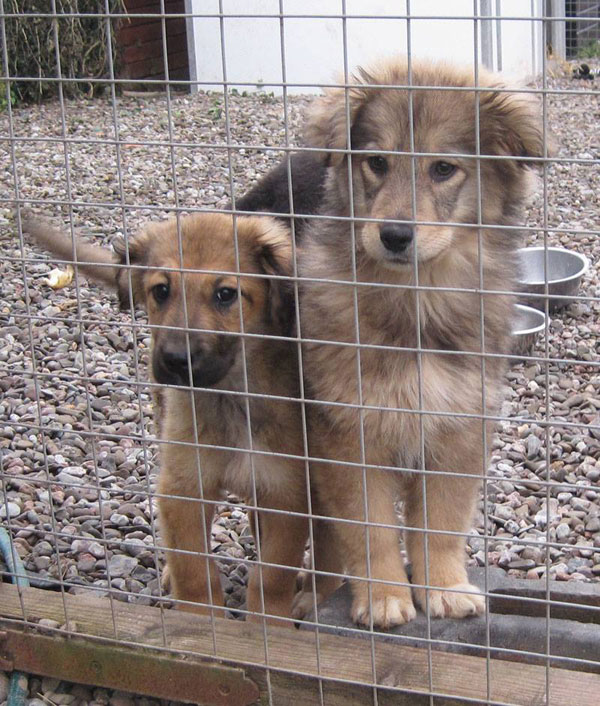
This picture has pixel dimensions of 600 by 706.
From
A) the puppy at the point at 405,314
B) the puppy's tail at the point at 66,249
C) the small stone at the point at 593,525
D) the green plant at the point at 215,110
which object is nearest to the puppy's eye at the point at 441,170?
the puppy at the point at 405,314

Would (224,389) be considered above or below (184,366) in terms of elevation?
below

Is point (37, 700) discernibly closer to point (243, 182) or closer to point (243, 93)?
point (243, 182)

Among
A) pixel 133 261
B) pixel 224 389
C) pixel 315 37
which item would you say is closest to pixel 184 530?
pixel 224 389

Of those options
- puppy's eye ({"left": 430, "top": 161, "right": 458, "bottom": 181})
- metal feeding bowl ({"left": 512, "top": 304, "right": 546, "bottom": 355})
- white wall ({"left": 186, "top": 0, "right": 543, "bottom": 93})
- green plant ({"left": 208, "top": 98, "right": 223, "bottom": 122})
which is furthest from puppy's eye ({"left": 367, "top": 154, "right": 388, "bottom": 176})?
white wall ({"left": 186, "top": 0, "right": 543, "bottom": 93})

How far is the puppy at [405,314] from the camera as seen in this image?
2406 millimetres

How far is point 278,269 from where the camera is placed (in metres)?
2.74

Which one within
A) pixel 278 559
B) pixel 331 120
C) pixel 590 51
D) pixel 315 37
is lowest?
pixel 278 559

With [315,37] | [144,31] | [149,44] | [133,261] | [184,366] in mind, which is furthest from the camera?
[149,44]

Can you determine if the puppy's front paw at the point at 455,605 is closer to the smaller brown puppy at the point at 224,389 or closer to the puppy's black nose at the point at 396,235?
the smaller brown puppy at the point at 224,389

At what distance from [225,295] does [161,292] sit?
0.17 m

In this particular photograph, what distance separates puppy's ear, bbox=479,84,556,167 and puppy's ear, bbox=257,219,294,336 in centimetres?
60

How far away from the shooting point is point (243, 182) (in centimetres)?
691

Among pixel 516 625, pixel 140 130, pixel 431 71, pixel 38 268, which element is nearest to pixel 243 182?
pixel 38 268

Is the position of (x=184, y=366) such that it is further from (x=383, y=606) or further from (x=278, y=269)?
(x=383, y=606)
